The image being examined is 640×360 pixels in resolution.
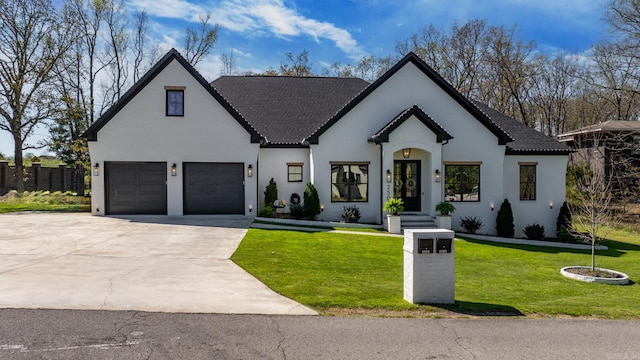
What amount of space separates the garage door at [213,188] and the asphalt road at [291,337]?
1292 centimetres

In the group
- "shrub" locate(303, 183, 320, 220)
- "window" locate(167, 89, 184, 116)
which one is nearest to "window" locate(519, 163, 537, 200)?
"shrub" locate(303, 183, 320, 220)

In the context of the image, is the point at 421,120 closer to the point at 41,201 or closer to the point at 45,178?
the point at 41,201

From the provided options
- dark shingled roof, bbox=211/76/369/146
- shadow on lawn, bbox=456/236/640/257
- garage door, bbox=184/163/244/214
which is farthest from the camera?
dark shingled roof, bbox=211/76/369/146

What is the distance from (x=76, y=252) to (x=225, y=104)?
9.61m

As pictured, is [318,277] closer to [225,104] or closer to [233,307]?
[233,307]

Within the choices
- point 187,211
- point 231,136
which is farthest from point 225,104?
point 187,211

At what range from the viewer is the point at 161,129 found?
60.2 feet

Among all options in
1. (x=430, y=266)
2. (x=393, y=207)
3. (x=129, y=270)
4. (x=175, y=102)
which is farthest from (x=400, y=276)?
(x=175, y=102)

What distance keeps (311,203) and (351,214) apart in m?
1.86

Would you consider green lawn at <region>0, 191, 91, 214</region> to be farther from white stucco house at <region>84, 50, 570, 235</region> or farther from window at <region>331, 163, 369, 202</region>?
window at <region>331, 163, 369, 202</region>

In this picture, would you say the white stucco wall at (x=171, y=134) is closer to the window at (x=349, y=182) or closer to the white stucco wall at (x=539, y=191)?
the window at (x=349, y=182)

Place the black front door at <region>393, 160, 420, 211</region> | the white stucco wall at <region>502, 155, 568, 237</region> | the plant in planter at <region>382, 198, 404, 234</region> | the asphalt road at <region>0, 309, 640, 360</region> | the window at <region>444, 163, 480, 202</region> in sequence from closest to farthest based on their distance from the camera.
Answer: the asphalt road at <region>0, 309, 640, 360</region>, the plant in planter at <region>382, 198, 404, 234</region>, the window at <region>444, 163, 480, 202</region>, the black front door at <region>393, 160, 420, 211</region>, the white stucco wall at <region>502, 155, 568, 237</region>

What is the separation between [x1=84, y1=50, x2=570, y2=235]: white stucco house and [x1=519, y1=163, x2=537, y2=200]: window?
0.16 feet

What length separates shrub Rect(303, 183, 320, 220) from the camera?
18594mm
